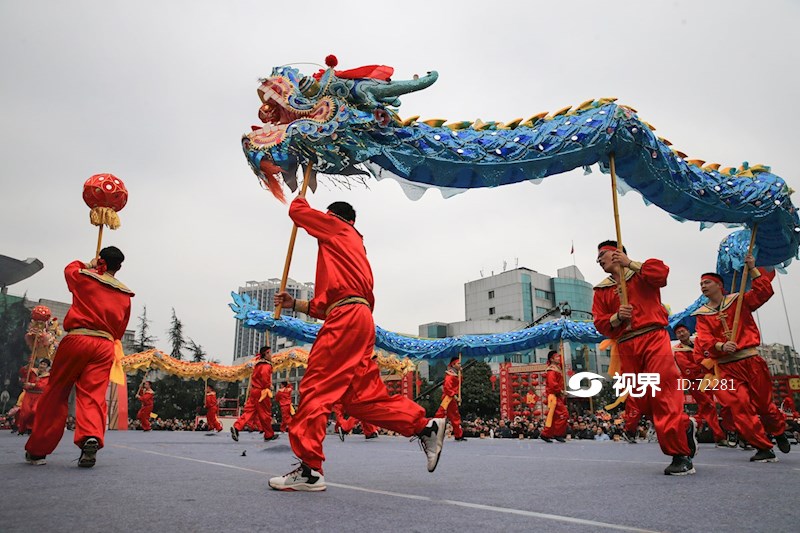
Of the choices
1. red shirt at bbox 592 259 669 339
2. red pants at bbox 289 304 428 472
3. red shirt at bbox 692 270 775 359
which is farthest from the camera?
red shirt at bbox 692 270 775 359

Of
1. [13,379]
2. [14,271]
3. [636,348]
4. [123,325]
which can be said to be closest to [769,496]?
[636,348]

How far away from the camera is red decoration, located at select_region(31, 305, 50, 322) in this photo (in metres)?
13.4

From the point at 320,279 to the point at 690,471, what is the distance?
312cm

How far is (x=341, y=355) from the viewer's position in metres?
3.52

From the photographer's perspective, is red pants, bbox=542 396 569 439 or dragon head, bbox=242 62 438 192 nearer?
dragon head, bbox=242 62 438 192

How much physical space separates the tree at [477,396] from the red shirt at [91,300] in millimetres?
32887

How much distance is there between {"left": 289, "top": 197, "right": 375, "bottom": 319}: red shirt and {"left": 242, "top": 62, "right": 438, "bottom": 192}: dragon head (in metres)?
1.21

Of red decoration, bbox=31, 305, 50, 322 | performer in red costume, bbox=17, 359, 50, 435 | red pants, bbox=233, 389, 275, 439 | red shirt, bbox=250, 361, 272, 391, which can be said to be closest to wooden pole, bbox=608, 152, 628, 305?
red shirt, bbox=250, 361, 272, 391

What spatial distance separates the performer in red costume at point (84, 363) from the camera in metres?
4.43

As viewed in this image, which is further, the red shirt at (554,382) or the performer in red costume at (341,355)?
the red shirt at (554,382)

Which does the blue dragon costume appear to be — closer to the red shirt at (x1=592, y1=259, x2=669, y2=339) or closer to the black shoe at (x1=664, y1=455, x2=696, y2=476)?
the red shirt at (x1=592, y1=259, x2=669, y2=339)

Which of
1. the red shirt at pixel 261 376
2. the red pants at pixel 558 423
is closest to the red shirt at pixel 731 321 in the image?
the red pants at pixel 558 423

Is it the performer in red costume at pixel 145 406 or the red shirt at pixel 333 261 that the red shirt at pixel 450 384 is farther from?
the performer in red costume at pixel 145 406

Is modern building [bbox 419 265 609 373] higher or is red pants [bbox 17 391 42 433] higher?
modern building [bbox 419 265 609 373]
